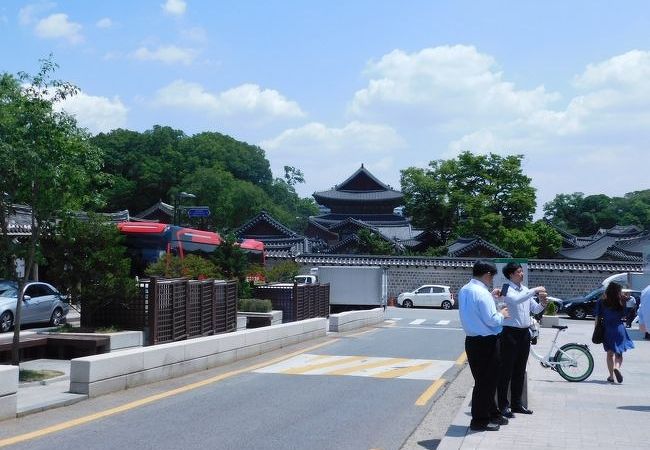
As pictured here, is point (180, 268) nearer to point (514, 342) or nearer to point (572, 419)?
point (514, 342)

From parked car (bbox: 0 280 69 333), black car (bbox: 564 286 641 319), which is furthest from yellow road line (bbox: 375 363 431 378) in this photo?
black car (bbox: 564 286 641 319)

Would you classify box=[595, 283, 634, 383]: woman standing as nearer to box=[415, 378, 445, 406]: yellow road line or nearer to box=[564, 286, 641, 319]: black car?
box=[415, 378, 445, 406]: yellow road line

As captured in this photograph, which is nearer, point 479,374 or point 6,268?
point 479,374

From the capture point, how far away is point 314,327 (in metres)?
21.1

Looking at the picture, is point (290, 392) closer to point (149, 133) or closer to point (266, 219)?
point (266, 219)

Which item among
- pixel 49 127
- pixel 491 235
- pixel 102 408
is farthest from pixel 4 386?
pixel 491 235

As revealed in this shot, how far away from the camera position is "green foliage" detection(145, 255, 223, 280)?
877 inches

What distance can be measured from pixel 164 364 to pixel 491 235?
160 feet

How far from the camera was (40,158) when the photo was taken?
39.3 feet

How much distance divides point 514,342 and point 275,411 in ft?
10.3

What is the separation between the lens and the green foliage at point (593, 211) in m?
101

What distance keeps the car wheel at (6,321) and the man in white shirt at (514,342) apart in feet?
47.9

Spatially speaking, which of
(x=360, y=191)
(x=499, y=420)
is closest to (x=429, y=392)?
(x=499, y=420)

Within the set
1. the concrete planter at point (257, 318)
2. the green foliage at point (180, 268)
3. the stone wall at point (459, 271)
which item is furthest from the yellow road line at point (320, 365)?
the stone wall at point (459, 271)
